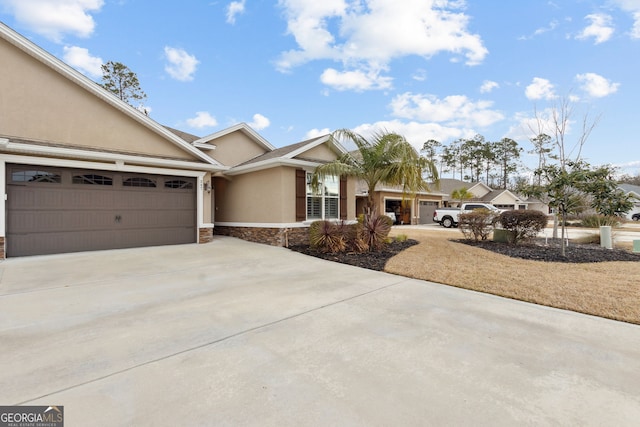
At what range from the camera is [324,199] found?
11.9 m

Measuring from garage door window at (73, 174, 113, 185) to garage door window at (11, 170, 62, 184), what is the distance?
41 cm

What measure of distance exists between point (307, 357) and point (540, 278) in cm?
576

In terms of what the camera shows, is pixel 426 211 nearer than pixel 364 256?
No

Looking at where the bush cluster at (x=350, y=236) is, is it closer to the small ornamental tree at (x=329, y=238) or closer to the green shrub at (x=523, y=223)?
the small ornamental tree at (x=329, y=238)

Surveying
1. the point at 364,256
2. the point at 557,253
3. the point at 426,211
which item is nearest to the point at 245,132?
the point at 364,256

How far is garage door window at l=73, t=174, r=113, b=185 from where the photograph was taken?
8.79 meters

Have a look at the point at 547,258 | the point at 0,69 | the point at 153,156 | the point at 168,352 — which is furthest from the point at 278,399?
the point at 0,69

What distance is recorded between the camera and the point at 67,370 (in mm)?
2654

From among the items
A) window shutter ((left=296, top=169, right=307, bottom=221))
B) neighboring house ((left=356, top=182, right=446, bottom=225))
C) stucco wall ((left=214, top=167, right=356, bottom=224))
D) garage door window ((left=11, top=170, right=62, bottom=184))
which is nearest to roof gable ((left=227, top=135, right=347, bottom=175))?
stucco wall ((left=214, top=167, right=356, bottom=224))

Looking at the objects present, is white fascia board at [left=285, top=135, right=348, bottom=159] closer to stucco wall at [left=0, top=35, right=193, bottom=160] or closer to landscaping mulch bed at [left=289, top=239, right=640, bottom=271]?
landscaping mulch bed at [left=289, top=239, right=640, bottom=271]

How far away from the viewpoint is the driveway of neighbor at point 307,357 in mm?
2160

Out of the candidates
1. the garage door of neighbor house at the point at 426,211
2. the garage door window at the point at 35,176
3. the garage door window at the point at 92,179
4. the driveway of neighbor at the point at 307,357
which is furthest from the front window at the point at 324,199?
the garage door of neighbor house at the point at 426,211

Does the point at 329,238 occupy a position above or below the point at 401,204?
below

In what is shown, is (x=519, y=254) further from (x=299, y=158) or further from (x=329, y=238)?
(x=299, y=158)
